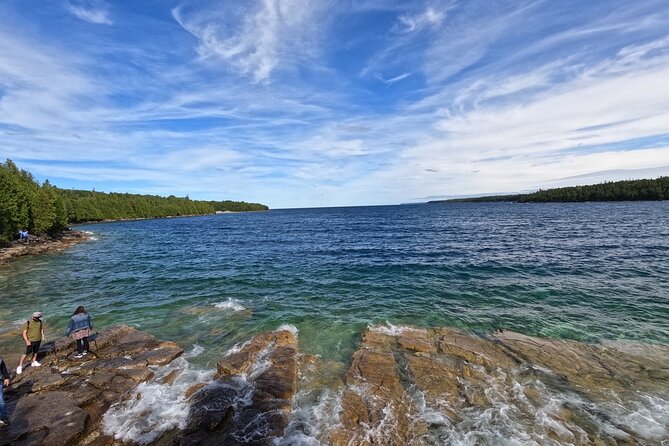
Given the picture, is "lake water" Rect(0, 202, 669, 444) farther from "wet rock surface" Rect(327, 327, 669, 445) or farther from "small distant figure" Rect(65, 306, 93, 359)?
"small distant figure" Rect(65, 306, 93, 359)

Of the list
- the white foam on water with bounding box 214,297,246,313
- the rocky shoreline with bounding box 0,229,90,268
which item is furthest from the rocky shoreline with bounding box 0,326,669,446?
the rocky shoreline with bounding box 0,229,90,268

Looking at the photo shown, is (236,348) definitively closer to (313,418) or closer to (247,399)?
(247,399)

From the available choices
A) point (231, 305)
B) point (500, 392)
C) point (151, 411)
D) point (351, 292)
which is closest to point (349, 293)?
point (351, 292)

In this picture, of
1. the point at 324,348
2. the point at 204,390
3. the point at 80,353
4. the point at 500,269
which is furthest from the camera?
the point at 500,269

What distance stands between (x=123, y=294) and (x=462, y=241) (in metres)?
49.0

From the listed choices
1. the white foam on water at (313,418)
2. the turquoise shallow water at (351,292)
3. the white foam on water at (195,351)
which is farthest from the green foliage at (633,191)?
the white foam on water at (195,351)

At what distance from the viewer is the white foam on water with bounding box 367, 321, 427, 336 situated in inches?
750

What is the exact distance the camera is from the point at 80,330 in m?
16.5

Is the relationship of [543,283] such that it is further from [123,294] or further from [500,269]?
[123,294]

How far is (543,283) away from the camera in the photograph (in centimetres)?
2856

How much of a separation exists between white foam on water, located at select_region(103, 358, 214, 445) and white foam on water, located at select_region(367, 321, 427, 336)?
9.59 meters

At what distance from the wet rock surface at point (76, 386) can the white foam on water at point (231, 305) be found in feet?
21.2

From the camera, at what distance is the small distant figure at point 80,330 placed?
16297mm

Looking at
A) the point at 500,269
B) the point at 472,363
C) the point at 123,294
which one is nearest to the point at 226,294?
the point at 123,294
